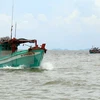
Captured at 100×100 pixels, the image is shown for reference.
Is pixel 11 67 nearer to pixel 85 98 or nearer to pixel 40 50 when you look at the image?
pixel 40 50

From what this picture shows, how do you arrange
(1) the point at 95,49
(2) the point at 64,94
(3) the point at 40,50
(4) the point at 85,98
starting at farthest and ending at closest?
(1) the point at 95,49 < (3) the point at 40,50 < (2) the point at 64,94 < (4) the point at 85,98

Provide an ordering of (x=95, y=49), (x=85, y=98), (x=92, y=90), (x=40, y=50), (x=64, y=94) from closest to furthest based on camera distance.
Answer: (x=85, y=98) → (x=64, y=94) → (x=92, y=90) → (x=40, y=50) → (x=95, y=49)

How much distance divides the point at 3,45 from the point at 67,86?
1485cm

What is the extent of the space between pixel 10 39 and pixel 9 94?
16921 millimetres

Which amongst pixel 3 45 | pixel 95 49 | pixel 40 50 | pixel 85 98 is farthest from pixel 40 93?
pixel 95 49

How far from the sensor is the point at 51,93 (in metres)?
18.3

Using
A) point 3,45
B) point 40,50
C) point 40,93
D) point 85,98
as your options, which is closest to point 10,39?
point 3,45

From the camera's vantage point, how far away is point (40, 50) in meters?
33.1

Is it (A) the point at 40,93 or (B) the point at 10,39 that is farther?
(B) the point at 10,39

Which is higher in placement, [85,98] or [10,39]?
[10,39]

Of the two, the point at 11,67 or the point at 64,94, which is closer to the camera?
the point at 64,94

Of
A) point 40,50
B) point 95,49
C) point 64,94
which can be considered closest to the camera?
point 64,94

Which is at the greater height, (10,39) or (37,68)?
(10,39)

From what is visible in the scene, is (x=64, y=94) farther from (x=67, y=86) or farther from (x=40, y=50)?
(x=40, y=50)
